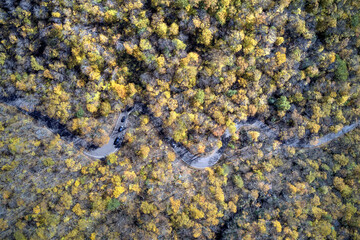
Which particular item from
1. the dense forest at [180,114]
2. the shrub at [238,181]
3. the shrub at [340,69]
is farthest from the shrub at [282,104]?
the shrub at [238,181]

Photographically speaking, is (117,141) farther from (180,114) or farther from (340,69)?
(340,69)

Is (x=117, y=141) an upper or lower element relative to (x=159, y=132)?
lower

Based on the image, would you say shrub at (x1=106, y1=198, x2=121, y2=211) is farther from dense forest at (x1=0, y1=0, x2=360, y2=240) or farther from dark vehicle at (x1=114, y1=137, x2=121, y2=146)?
dark vehicle at (x1=114, y1=137, x2=121, y2=146)

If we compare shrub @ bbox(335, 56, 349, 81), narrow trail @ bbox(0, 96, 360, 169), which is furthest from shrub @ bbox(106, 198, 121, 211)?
shrub @ bbox(335, 56, 349, 81)

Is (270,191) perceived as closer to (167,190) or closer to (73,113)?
(167,190)

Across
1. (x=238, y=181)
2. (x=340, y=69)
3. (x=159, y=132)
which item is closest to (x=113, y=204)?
(x=159, y=132)
